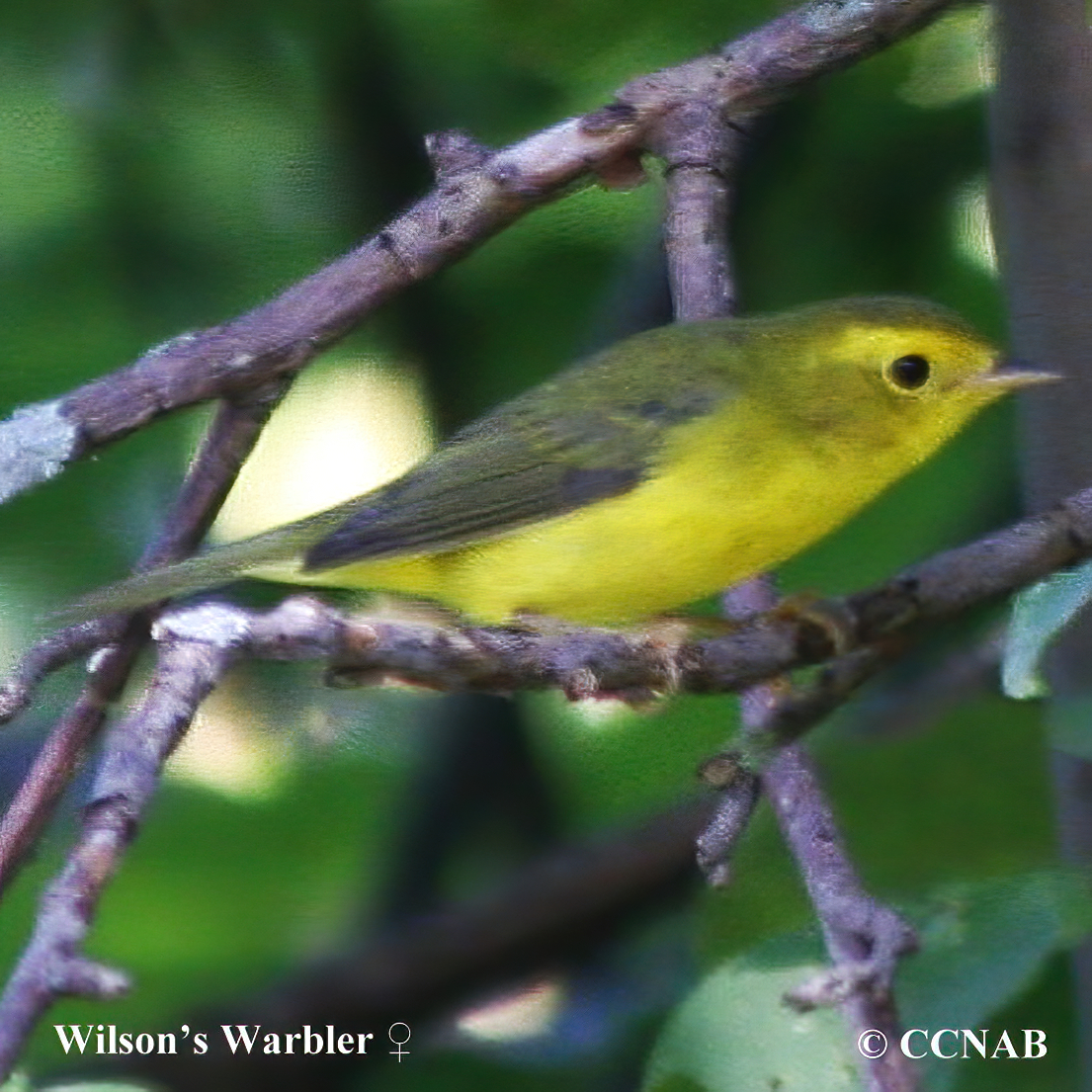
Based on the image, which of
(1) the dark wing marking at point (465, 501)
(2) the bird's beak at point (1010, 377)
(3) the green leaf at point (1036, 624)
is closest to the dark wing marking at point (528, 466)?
(1) the dark wing marking at point (465, 501)

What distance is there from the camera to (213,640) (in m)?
0.57

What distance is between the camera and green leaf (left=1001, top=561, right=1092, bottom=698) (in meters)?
0.67

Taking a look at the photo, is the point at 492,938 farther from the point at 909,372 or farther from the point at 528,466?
the point at 909,372

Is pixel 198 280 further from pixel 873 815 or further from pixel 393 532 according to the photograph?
pixel 873 815

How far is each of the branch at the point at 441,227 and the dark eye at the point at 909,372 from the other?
0.18 meters

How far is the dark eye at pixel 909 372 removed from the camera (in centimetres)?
94

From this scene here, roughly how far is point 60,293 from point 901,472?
556 mm

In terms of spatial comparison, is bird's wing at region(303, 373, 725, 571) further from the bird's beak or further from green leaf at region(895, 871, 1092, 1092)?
green leaf at region(895, 871, 1092, 1092)

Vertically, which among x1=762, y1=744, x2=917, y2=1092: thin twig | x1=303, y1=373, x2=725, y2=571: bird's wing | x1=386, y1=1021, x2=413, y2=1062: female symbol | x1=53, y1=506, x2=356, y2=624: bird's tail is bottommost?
x1=762, y1=744, x2=917, y2=1092: thin twig

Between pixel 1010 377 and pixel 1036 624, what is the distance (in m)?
0.26

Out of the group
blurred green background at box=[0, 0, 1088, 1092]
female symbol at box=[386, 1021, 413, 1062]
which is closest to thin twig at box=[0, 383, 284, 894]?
blurred green background at box=[0, 0, 1088, 1092]

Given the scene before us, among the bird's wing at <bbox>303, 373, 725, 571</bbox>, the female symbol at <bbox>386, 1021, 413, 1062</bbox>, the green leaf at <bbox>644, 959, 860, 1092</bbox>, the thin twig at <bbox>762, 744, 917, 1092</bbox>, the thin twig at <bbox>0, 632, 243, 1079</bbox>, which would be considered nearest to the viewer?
the thin twig at <bbox>0, 632, 243, 1079</bbox>

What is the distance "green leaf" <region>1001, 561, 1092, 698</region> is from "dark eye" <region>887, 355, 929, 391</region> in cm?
24

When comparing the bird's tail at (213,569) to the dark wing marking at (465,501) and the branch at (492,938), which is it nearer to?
the dark wing marking at (465,501)
